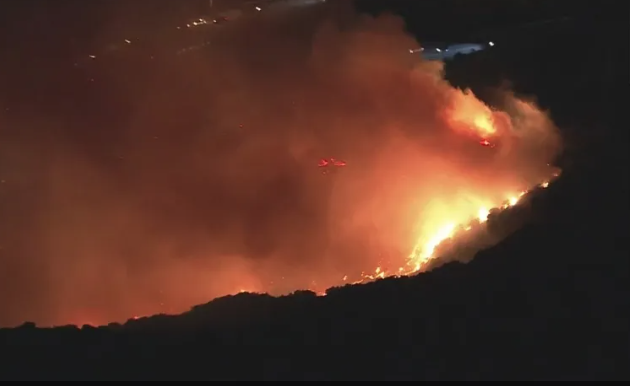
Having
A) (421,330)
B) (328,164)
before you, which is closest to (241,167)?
(328,164)

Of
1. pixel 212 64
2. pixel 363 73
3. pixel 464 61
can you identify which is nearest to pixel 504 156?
pixel 464 61

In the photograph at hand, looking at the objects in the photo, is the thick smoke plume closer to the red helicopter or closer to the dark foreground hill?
the red helicopter

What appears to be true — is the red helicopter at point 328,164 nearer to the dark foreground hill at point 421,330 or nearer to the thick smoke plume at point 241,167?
the thick smoke plume at point 241,167

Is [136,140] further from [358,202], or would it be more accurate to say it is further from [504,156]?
[504,156]

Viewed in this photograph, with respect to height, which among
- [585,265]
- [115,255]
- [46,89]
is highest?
[46,89]

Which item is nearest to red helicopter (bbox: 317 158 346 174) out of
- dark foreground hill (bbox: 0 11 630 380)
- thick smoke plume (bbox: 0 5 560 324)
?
thick smoke plume (bbox: 0 5 560 324)
